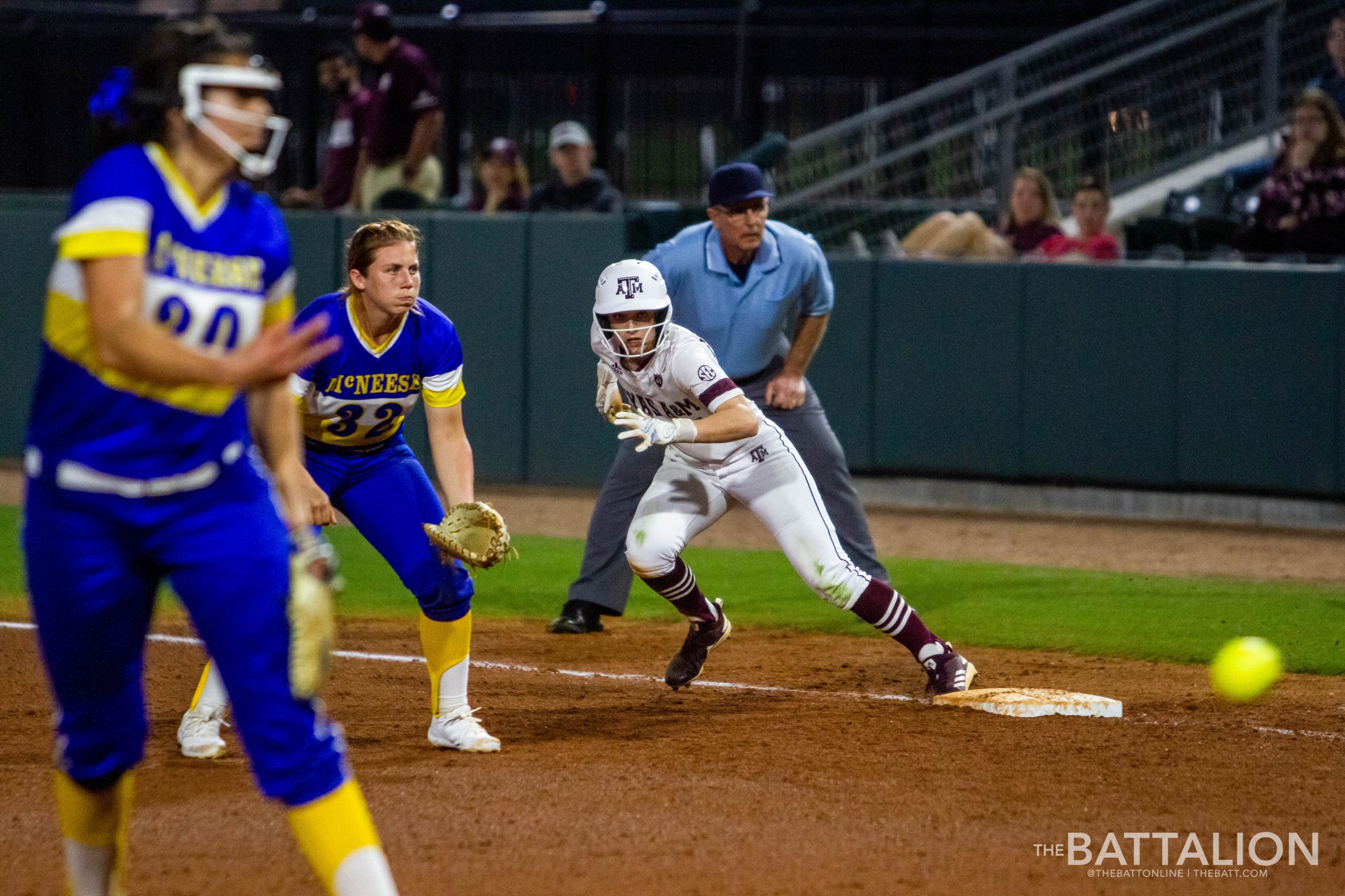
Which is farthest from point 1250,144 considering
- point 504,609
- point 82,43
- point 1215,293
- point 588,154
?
point 82,43

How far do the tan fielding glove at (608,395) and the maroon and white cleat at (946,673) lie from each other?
59.9 inches

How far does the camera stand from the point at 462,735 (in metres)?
5.33

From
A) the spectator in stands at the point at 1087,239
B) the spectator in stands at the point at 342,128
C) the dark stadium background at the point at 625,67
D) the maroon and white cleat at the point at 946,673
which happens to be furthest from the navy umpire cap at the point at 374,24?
the maroon and white cleat at the point at 946,673

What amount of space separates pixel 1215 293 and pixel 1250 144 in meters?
3.01

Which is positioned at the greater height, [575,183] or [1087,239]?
[575,183]

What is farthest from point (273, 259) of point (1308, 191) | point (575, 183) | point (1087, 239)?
point (575, 183)

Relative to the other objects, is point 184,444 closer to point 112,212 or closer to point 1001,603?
point 112,212

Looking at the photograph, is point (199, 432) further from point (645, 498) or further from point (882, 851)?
point (645, 498)

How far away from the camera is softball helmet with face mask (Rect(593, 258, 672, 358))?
18.6ft

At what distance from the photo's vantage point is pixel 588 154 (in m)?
13.0

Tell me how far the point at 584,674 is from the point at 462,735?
56.5 inches

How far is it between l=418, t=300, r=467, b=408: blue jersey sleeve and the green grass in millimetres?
3100

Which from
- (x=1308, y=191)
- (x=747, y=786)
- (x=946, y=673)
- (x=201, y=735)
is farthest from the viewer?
(x=1308, y=191)

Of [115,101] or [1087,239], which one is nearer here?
[115,101]
